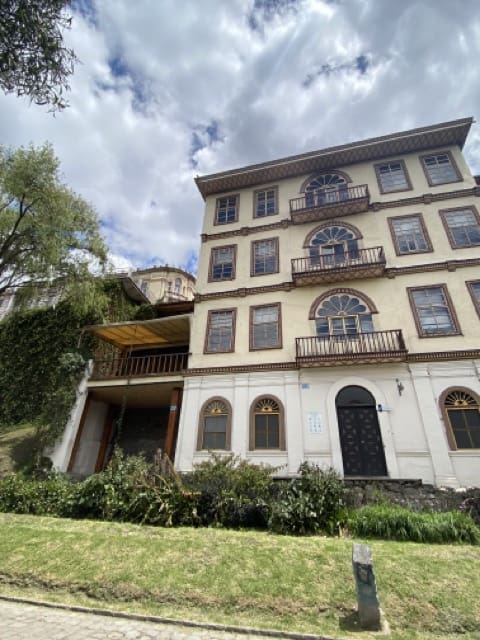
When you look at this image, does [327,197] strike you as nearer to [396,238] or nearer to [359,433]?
[396,238]

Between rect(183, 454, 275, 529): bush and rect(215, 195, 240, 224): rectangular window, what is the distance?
43.8 feet

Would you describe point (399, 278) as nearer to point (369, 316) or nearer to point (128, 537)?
point (369, 316)

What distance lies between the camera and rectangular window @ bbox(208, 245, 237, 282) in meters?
16.8

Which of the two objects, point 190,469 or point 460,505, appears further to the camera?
point 190,469

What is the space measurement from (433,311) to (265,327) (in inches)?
274

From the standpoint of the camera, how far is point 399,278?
45.9 feet

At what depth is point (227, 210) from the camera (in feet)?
62.1

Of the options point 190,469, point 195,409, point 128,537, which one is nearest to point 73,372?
point 195,409

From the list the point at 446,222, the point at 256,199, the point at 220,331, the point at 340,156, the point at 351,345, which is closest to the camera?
the point at 351,345

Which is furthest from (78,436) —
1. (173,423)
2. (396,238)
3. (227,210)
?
(396,238)

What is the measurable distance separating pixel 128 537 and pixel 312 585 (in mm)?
4315

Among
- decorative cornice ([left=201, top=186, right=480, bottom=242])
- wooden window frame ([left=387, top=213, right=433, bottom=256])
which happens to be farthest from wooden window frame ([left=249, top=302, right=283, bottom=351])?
wooden window frame ([left=387, top=213, right=433, bottom=256])

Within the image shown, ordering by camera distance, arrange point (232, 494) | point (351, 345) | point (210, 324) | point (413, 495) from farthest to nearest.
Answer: point (210, 324), point (351, 345), point (413, 495), point (232, 494)

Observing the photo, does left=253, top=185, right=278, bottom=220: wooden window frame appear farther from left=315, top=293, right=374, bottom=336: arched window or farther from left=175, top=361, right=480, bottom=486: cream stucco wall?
left=175, top=361, right=480, bottom=486: cream stucco wall
